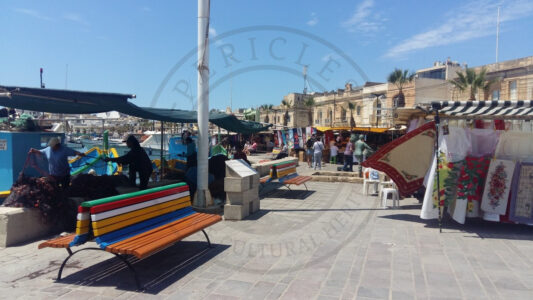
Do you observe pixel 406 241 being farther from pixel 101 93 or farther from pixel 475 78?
pixel 475 78

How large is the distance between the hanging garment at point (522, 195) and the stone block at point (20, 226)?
7928 mm

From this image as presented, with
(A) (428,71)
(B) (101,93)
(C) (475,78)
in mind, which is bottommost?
(B) (101,93)

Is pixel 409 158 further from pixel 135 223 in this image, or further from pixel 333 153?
pixel 333 153

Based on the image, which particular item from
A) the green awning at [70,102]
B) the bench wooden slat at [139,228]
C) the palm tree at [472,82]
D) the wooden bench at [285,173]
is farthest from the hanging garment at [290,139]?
the bench wooden slat at [139,228]

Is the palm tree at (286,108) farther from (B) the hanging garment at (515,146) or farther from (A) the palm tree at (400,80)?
(B) the hanging garment at (515,146)

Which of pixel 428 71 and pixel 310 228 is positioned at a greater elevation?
pixel 428 71

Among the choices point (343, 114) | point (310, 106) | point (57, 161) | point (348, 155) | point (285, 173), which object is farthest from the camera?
point (310, 106)

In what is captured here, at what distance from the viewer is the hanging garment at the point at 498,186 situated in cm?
612

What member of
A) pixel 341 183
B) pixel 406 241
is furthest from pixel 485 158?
pixel 341 183

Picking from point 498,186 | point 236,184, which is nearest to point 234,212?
point 236,184

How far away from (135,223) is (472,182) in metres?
5.73

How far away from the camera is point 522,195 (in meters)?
6.08

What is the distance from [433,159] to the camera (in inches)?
262

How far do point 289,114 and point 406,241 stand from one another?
159 ft
